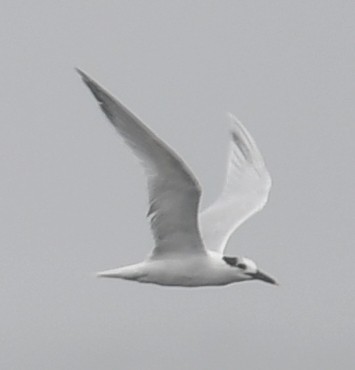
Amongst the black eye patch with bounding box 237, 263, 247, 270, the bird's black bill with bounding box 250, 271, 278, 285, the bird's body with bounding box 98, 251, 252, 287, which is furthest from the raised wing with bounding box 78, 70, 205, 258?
the bird's black bill with bounding box 250, 271, 278, 285

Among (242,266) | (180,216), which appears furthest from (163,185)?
(242,266)

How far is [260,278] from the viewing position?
2388 cm

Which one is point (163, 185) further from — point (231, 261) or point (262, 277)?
point (262, 277)

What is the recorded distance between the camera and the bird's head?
2361 centimetres

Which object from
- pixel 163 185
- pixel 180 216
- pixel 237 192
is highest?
pixel 237 192

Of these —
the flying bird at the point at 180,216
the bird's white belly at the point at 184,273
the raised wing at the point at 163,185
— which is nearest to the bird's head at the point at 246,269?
the flying bird at the point at 180,216

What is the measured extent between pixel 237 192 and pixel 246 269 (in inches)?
151

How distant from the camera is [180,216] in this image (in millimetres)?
22703

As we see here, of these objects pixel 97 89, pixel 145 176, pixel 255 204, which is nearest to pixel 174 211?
pixel 145 176

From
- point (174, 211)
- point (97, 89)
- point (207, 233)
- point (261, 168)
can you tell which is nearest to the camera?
point (97, 89)

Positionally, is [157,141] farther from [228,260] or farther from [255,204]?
[255,204]

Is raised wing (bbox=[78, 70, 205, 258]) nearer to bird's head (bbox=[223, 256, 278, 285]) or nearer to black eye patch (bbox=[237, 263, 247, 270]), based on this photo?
bird's head (bbox=[223, 256, 278, 285])

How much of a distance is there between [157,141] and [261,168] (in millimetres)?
6907

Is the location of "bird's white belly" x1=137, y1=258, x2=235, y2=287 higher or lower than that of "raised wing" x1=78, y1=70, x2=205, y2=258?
lower
